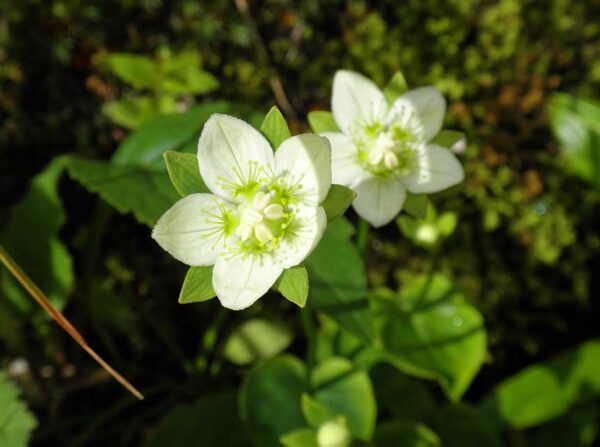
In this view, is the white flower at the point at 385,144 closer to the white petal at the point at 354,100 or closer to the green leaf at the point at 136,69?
the white petal at the point at 354,100

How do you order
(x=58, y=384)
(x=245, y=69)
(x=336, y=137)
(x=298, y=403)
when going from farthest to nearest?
(x=245, y=69)
(x=58, y=384)
(x=298, y=403)
(x=336, y=137)

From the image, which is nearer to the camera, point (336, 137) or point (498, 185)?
point (336, 137)

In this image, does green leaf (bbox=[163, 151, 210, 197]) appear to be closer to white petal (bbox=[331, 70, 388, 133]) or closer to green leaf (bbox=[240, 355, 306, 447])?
white petal (bbox=[331, 70, 388, 133])

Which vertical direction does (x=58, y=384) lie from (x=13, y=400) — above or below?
below

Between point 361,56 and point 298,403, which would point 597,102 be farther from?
point 298,403

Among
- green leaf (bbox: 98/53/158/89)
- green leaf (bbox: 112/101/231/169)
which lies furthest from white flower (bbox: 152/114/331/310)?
green leaf (bbox: 98/53/158/89)

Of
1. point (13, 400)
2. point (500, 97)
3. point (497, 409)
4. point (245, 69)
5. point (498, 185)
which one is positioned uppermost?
point (245, 69)

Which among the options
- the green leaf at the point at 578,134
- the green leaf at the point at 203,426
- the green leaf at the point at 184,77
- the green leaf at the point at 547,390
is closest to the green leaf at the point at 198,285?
the green leaf at the point at 203,426

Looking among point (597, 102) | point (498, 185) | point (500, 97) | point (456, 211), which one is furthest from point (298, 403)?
point (597, 102)
